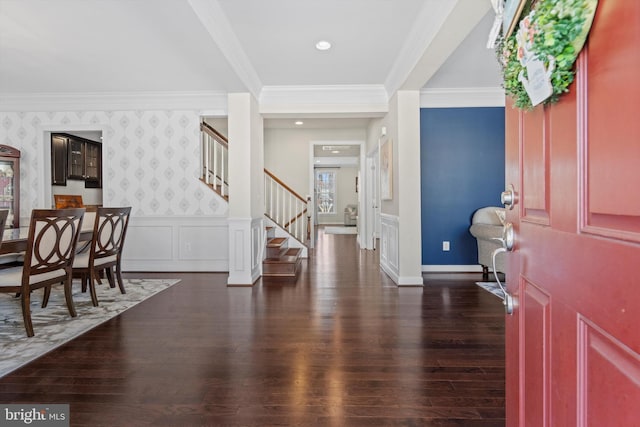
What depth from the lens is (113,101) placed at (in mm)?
4824

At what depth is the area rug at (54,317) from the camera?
7.48ft

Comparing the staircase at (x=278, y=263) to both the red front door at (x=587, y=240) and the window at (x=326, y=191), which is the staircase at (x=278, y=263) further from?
the window at (x=326, y=191)

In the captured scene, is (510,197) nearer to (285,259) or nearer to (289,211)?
(285,259)

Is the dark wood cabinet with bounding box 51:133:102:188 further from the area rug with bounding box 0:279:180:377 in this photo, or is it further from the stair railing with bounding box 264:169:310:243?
the stair railing with bounding box 264:169:310:243

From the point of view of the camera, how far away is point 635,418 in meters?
0.61

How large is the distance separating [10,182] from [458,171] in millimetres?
6356

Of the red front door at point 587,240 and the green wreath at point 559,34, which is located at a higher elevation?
the green wreath at point 559,34

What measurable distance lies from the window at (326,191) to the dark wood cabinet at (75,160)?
9208 mm

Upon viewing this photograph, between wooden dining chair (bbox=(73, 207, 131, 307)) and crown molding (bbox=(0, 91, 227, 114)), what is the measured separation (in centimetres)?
192

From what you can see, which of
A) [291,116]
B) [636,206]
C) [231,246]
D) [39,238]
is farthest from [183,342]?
[291,116]

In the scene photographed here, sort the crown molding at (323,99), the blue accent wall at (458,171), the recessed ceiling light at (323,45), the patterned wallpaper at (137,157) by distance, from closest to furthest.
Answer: the recessed ceiling light at (323,45) < the crown molding at (323,99) < the blue accent wall at (458,171) < the patterned wallpaper at (137,157)

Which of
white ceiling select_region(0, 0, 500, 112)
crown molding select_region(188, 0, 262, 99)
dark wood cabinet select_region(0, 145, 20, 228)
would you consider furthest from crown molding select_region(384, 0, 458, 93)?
dark wood cabinet select_region(0, 145, 20, 228)

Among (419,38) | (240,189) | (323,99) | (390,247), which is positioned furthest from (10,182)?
(419,38)

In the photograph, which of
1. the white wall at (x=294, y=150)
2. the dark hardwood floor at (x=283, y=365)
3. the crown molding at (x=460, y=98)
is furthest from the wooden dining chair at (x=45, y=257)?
the white wall at (x=294, y=150)
